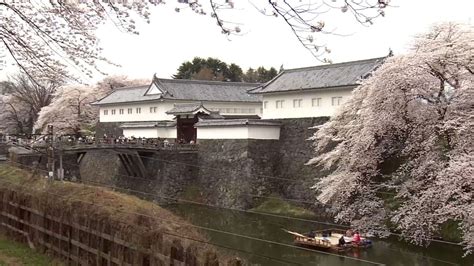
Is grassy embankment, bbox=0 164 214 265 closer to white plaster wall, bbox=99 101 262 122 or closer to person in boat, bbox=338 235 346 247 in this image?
person in boat, bbox=338 235 346 247

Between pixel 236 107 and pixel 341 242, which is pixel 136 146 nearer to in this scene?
pixel 236 107

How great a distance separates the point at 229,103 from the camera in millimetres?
28703

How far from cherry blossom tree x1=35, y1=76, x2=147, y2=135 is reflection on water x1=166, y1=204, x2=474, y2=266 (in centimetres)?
1738

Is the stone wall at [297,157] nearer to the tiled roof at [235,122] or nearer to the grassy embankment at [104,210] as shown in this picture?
the tiled roof at [235,122]

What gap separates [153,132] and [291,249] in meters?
14.5

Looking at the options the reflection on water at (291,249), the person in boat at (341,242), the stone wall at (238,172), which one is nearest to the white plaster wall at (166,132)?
the stone wall at (238,172)

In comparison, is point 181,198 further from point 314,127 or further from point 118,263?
point 118,263

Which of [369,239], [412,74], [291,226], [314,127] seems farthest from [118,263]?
[314,127]

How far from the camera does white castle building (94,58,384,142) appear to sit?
2022 cm

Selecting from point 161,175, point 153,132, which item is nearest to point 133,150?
point 161,175

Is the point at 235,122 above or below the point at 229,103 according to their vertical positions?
below

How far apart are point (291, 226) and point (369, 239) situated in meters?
3.74

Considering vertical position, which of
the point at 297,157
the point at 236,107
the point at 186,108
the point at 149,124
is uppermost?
the point at 236,107

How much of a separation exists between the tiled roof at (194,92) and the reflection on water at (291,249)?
31.8ft
